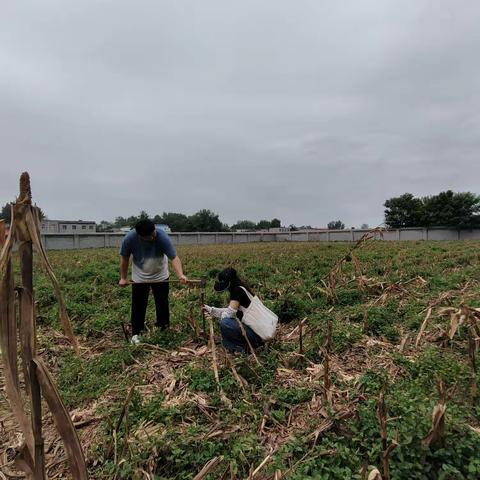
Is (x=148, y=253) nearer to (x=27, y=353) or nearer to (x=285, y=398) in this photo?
(x=285, y=398)

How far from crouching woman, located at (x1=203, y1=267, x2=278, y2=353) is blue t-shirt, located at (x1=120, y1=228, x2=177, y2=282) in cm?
114

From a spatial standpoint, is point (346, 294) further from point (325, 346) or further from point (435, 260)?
point (435, 260)

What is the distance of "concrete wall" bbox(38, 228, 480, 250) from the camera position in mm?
31188

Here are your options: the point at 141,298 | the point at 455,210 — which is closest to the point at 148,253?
the point at 141,298

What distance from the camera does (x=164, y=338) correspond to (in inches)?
213

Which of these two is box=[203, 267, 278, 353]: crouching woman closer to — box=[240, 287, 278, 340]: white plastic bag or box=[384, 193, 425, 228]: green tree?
box=[240, 287, 278, 340]: white plastic bag

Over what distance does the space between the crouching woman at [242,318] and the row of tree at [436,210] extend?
46004 millimetres

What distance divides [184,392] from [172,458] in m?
0.99

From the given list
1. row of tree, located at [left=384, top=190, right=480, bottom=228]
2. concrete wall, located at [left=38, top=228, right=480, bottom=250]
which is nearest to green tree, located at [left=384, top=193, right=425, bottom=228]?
row of tree, located at [left=384, top=190, right=480, bottom=228]

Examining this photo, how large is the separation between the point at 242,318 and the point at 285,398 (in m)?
1.27

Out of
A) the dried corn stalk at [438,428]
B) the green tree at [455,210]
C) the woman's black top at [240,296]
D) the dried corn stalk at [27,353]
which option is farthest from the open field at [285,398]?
the green tree at [455,210]

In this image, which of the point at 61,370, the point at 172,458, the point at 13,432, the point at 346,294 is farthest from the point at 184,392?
the point at 346,294

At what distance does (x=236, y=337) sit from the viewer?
471 centimetres

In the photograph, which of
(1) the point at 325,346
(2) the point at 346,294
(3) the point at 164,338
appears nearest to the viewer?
(1) the point at 325,346
